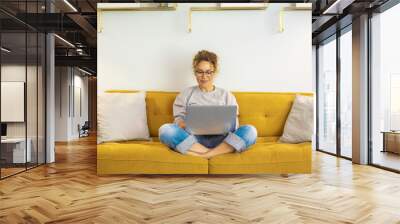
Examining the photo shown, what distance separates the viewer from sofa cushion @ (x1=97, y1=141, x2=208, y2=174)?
383cm

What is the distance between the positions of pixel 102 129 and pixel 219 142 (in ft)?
4.37

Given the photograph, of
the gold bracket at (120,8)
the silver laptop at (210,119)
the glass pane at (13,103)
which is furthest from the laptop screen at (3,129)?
the silver laptop at (210,119)

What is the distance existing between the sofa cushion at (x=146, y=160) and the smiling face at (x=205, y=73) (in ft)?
2.74

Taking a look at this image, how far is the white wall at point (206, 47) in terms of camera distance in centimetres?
448

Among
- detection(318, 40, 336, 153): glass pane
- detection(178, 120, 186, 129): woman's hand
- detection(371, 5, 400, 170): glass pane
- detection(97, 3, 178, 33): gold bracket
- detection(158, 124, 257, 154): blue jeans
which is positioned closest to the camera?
detection(158, 124, 257, 154): blue jeans

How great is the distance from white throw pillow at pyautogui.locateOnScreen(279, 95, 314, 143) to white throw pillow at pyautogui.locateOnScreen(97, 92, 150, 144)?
163 centimetres

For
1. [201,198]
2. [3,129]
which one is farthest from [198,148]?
[3,129]

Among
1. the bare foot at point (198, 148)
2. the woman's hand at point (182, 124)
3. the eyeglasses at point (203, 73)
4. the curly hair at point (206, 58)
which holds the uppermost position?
the curly hair at point (206, 58)

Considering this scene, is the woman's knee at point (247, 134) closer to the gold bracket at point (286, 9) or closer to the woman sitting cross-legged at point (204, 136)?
the woman sitting cross-legged at point (204, 136)

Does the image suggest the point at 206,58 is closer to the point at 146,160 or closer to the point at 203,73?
the point at 203,73

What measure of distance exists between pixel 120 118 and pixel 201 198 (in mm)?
1608

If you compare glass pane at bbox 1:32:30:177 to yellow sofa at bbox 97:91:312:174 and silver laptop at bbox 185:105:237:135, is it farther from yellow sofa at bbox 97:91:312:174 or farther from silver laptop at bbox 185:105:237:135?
silver laptop at bbox 185:105:237:135

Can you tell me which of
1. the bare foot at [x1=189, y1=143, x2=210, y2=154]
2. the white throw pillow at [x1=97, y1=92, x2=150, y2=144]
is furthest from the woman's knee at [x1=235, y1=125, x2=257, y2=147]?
the white throw pillow at [x1=97, y1=92, x2=150, y2=144]

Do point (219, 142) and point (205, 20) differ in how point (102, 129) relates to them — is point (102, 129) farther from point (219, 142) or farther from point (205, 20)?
point (205, 20)
